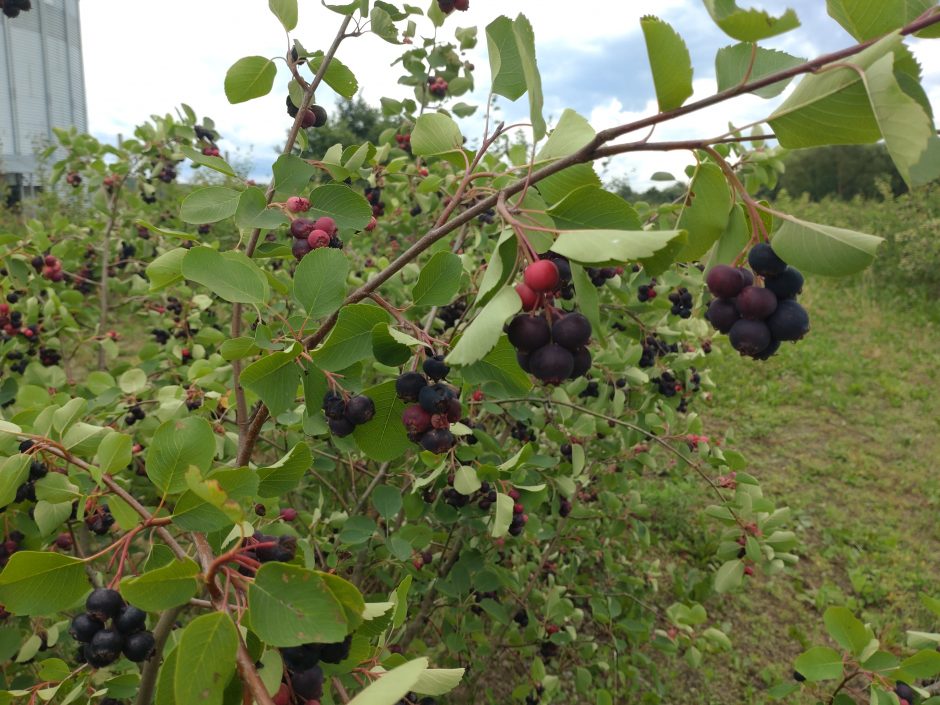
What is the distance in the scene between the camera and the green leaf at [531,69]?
29.8 inches

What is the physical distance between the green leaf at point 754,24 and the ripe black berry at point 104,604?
113 cm

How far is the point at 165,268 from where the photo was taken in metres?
1.18

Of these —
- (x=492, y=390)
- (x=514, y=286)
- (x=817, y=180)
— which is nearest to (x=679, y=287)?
(x=492, y=390)

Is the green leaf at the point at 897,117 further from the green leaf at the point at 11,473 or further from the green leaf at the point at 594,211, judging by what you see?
the green leaf at the point at 11,473

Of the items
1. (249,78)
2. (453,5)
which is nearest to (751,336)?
(249,78)

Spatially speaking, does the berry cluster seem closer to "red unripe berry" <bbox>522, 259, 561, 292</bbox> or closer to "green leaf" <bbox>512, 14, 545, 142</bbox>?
"green leaf" <bbox>512, 14, 545, 142</bbox>

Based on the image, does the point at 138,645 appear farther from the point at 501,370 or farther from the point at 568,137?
the point at 568,137

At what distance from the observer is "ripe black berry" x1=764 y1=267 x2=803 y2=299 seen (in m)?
0.87

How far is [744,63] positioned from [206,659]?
3.22ft

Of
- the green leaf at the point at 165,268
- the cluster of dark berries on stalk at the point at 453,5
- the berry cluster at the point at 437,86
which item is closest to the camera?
the green leaf at the point at 165,268

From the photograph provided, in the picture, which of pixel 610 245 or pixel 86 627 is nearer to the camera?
pixel 610 245

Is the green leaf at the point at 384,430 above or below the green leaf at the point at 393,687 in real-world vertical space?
above

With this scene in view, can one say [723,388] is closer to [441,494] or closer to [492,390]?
[441,494]

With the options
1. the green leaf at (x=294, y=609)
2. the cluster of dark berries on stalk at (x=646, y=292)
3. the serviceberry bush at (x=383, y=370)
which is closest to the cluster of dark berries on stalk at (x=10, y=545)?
the serviceberry bush at (x=383, y=370)
